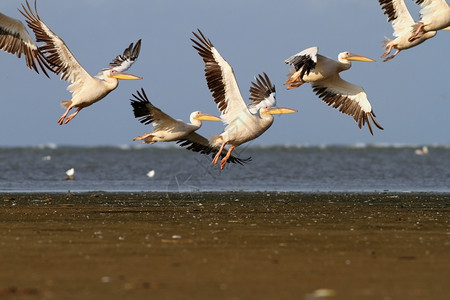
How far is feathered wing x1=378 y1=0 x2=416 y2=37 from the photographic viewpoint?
1605 cm

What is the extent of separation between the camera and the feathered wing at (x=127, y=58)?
1667 centimetres

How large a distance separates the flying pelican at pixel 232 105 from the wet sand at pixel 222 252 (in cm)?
158

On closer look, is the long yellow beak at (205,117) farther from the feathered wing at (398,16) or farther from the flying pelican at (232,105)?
the feathered wing at (398,16)

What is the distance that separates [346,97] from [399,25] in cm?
176

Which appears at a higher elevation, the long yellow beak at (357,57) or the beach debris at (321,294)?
the long yellow beak at (357,57)

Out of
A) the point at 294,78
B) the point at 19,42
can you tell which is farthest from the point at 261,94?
the point at 19,42

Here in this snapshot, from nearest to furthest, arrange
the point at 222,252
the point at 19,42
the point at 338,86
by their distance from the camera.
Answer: the point at 222,252 < the point at 19,42 < the point at 338,86

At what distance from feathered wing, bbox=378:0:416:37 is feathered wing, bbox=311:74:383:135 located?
1.39 m

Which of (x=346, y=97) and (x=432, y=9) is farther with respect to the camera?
(x=346, y=97)

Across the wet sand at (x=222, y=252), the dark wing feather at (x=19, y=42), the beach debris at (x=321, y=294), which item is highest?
the dark wing feather at (x=19, y=42)

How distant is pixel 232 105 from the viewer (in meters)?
14.2

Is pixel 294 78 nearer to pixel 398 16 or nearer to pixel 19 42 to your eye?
pixel 398 16

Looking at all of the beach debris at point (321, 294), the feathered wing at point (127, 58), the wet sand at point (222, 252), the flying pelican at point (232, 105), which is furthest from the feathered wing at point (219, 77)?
the beach debris at point (321, 294)

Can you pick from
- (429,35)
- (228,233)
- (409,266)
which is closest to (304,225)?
(228,233)
